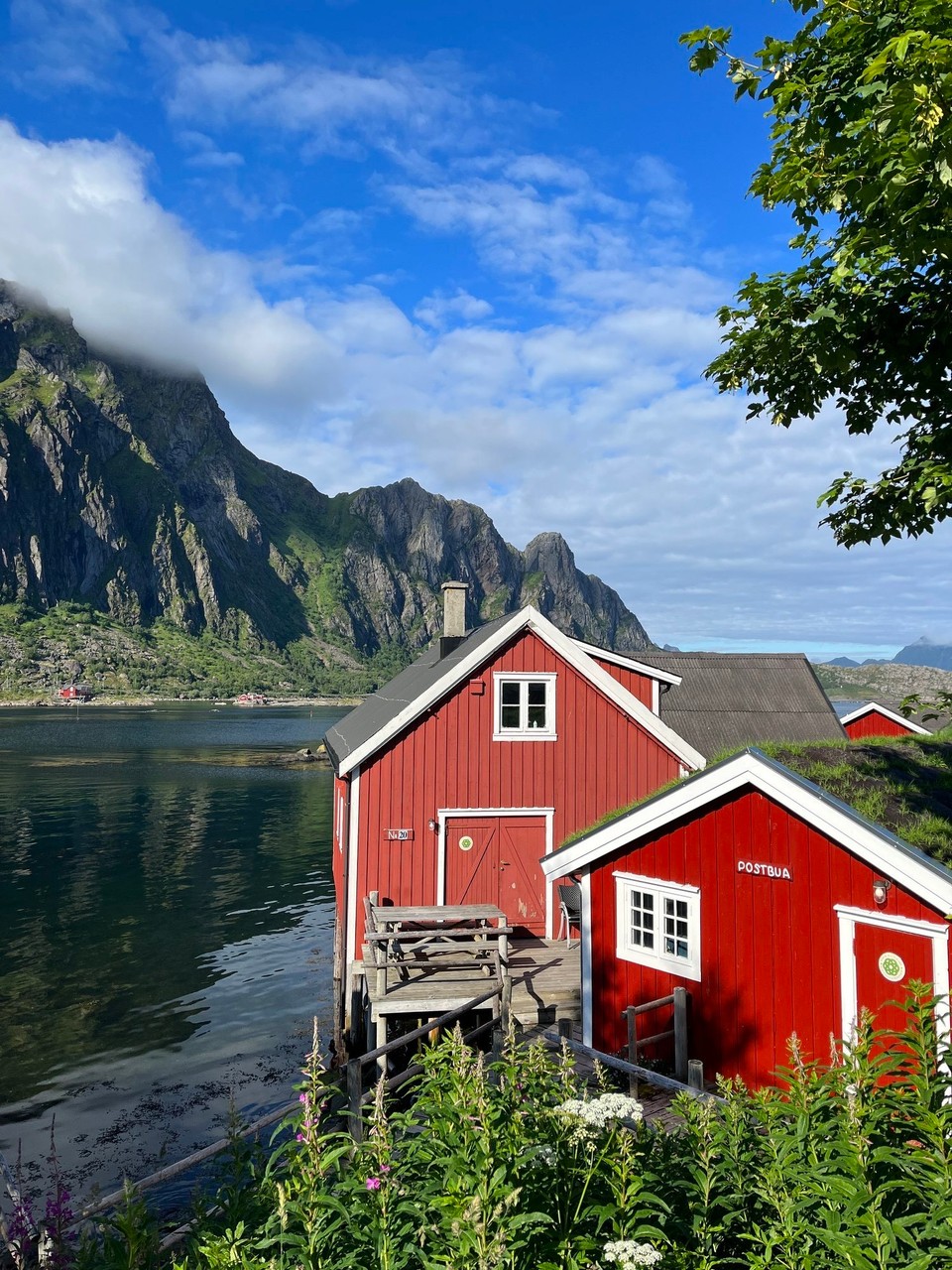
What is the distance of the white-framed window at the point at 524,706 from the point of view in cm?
1977

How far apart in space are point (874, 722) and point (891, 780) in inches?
892

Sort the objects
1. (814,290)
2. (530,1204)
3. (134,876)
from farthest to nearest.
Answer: (134,876) < (814,290) < (530,1204)

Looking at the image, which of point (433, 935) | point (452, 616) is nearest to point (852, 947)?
point (433, 935)

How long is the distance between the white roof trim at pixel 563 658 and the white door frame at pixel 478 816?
7.93ft

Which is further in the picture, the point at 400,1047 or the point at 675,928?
the point at 400,1047

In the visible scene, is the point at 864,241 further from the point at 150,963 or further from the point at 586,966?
the point at 150,963

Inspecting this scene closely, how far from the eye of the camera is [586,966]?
13.0 m

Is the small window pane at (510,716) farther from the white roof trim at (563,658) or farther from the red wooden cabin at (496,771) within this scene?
the white roof trim at (563,658)

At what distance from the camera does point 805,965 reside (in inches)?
420

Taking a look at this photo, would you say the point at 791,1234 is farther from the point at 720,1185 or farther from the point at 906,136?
the point at 906,136

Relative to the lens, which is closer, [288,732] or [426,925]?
[426,925]

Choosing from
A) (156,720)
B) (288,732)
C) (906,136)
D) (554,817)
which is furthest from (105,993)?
(156,720)

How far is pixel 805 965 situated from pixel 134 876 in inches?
1303

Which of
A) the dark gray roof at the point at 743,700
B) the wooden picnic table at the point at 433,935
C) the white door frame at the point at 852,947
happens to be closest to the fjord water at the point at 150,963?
the wooden picnic table at the point at 433,935
